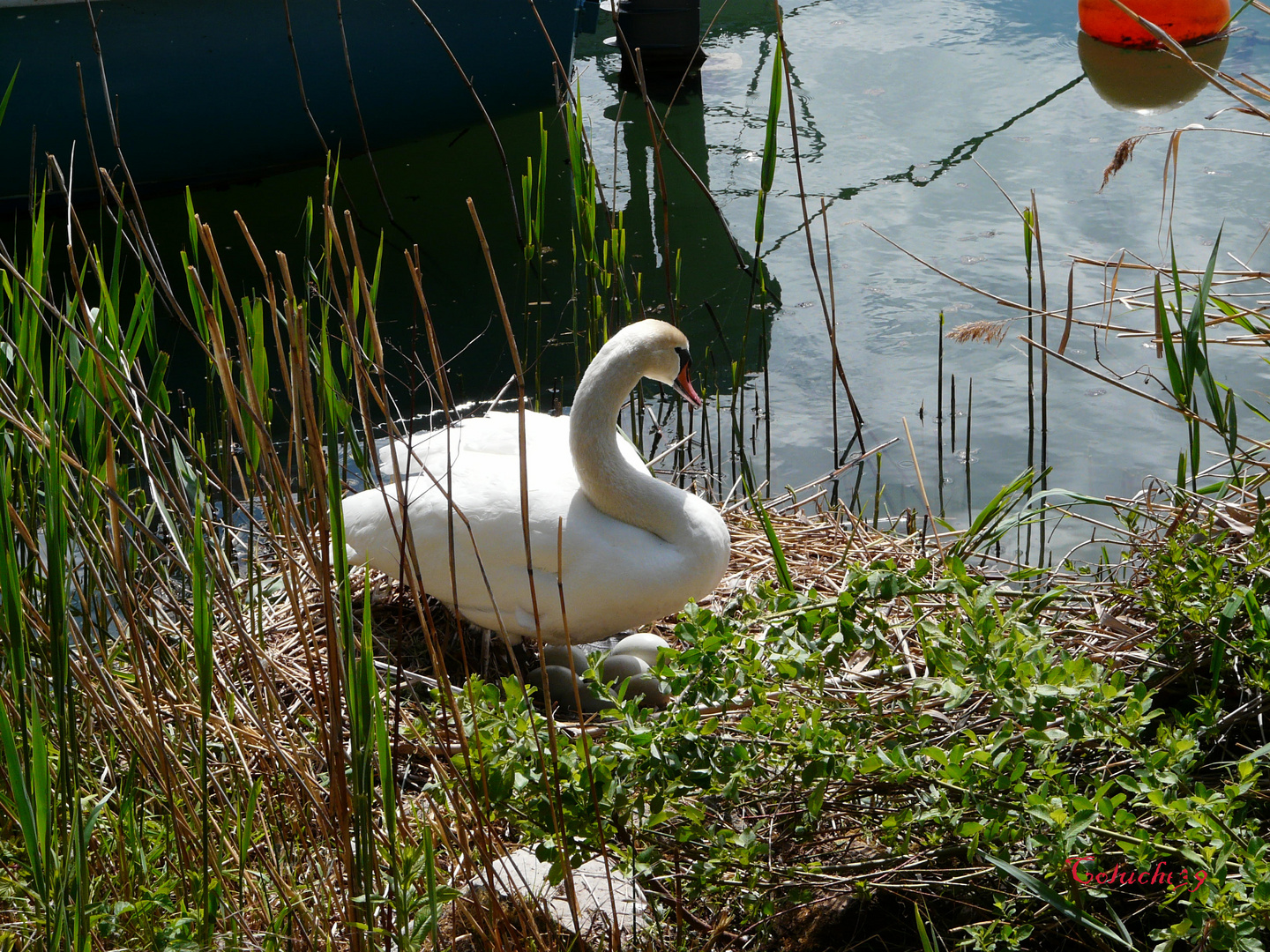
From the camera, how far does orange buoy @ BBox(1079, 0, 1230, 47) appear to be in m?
7.75

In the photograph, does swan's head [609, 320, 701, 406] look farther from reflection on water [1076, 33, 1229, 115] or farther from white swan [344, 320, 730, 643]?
reflection on water [1076, 33, 1229, 115]

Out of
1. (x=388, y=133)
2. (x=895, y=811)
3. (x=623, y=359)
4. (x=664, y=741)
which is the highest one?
(x=388, y=133)

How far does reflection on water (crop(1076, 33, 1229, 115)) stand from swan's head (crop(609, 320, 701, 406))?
5.74m

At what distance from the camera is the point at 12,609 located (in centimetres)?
137

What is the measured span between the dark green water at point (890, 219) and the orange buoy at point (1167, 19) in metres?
0.33

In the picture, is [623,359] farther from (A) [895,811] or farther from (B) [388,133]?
(B) [388,133]

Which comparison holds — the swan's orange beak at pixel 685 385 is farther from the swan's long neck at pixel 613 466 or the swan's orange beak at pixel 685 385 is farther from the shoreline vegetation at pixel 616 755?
the shoreline vegetation at pixel 616 755

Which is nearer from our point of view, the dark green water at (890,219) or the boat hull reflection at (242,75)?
the dark green water at (890,219)

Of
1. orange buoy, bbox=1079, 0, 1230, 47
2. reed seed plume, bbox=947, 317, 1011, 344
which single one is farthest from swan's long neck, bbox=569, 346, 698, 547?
orange buoy, bbox=1079, 0, 1230, 47

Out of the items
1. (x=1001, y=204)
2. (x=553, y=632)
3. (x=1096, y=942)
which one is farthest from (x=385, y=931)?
(x=1001, y=204)

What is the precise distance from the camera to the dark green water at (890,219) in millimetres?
4590

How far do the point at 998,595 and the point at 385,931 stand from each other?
186 cm
